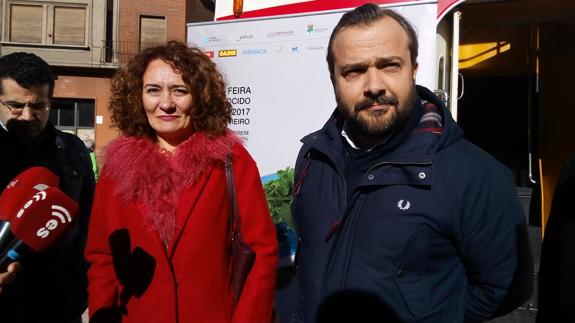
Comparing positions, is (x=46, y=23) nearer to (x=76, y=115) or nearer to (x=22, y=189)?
(x=76, y=115)

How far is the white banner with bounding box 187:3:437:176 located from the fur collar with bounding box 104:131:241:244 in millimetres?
1443

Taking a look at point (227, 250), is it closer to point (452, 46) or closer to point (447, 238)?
point (447, 238)

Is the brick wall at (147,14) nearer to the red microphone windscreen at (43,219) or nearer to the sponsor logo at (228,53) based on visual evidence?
the sponsor logo at (228,53)

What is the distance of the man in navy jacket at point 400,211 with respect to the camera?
5.65ft

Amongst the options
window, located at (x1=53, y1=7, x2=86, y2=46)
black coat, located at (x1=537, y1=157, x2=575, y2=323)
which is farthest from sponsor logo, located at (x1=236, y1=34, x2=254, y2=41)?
window, located at (x1=53, y1=7, x2=86, y2=46)

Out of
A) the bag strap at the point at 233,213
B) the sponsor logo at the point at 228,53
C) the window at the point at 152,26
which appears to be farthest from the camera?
the window at the point at 152,26

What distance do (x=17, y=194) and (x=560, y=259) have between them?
1.60m

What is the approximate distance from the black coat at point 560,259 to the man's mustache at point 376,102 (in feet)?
1.86

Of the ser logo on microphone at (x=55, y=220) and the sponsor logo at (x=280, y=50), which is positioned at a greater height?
the sponsor logo at (x=280, y=50)

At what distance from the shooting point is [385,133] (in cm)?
186

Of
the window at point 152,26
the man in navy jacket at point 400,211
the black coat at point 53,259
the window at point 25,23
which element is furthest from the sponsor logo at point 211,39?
the window at point 25,23

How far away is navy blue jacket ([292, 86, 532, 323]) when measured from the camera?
1.72 m

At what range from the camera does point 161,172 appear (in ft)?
7.34

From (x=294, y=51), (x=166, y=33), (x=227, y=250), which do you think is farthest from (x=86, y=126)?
(x=227, y=250)
